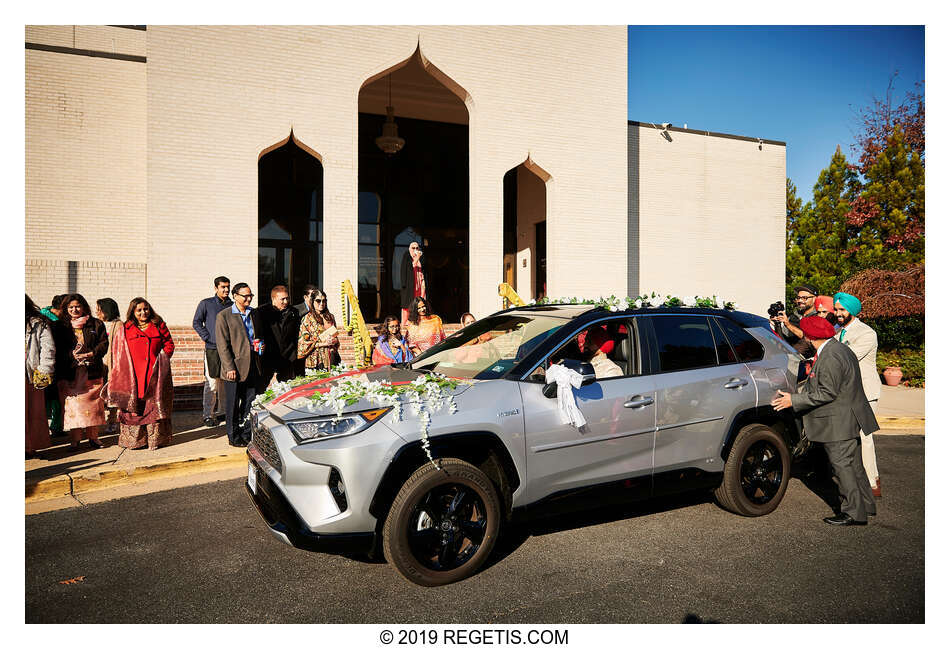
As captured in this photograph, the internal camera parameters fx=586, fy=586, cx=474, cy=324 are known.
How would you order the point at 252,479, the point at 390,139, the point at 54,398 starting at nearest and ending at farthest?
the point at 252,479, the point at 54,398, the point at 390,139

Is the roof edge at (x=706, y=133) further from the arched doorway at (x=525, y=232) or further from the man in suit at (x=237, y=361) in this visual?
the man in suit at (x=237, y=361)

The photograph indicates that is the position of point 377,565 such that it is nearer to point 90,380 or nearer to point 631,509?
point 631,509

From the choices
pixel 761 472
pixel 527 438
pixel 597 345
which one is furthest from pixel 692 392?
pixel 527 438

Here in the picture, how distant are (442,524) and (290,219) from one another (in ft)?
49.8

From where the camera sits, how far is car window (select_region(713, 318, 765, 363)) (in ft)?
16.4

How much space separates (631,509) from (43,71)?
1482 centimetres

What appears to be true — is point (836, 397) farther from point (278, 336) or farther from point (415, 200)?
point (415, 200)

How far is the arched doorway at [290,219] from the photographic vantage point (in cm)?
1684

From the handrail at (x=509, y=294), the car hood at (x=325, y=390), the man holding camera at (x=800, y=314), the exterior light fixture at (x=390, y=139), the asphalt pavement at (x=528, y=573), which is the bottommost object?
the asphalt pavement at (x=528, y=573)

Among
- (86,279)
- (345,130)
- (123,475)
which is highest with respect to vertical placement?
(345,130)

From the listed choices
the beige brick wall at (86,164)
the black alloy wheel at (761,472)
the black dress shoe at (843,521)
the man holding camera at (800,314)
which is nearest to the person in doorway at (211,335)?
the beige brick wall at (86,164)

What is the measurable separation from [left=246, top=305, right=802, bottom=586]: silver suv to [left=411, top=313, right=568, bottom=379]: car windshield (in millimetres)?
17

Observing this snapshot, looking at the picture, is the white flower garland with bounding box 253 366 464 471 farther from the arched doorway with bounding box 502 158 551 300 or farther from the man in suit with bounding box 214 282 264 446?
the arched doorway with bounding box 502 158 551 300

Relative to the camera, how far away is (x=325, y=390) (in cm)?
399
